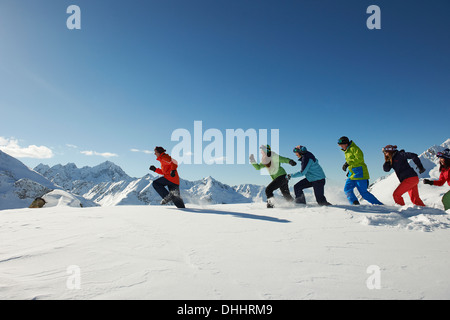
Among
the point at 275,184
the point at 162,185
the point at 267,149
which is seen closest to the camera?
the point at 275,184

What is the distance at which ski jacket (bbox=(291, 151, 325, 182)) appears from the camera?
262 inches

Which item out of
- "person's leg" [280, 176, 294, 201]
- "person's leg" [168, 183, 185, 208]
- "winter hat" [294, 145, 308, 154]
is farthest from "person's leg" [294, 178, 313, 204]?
"person's leg" [168, 183, 185, 208]

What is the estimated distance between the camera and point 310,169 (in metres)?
6.73

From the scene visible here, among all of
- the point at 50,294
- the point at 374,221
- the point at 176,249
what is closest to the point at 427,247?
the point at 374,221

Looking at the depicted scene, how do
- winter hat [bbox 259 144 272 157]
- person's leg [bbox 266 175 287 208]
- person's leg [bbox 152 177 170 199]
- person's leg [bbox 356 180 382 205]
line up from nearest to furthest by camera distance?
person's leg [bbox 356 180 382 205], person's leg [bbox 266 175 287 208], winter hat [bbox 259 144 272 157], person's leg [bbox 152 177 170 199]

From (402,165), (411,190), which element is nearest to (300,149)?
(402,165)

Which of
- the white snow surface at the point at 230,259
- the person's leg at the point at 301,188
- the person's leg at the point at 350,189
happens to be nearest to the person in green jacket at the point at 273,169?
the person's leg at the point at 301,188

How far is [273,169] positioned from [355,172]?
2455 millimetres

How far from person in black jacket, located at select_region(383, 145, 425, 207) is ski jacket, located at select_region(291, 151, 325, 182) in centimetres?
195

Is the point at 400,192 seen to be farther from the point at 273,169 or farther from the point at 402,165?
the point at 273,169

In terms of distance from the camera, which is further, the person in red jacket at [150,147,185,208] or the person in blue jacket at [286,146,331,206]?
the person in red jacket at [150,147,185,208]

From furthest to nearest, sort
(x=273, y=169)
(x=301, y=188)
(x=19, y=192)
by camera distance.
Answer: (x=19, y=192) < (x=273, y=169) < (x=301, y=188)

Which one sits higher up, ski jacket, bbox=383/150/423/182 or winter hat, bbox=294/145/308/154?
winter hat, bbox=294/145/308/154

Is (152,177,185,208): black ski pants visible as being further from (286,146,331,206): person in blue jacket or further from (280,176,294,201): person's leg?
(286,146,331,206): person in blue jacket
